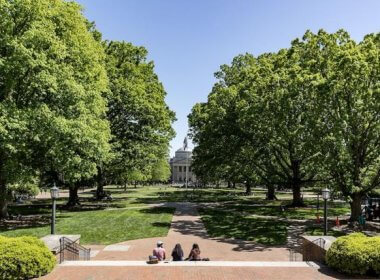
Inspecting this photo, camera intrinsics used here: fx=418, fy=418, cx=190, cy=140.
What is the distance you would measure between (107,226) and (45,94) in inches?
393

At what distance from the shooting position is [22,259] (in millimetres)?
12180

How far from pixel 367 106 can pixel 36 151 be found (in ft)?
70.8

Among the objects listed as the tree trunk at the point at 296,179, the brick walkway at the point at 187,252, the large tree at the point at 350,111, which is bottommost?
the brick walkway at the point at 187,252

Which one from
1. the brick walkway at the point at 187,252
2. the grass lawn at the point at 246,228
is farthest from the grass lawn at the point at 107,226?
the grass lawn at the point at 246,228

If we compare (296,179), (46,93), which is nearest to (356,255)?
(46,93)

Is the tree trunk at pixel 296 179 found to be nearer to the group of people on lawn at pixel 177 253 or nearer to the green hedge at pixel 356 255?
the group of people on lawn at pixel 177 253

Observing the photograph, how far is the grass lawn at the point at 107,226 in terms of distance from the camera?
25369 mm

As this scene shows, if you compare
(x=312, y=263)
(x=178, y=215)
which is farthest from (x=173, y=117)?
→ (x=312, y=263)

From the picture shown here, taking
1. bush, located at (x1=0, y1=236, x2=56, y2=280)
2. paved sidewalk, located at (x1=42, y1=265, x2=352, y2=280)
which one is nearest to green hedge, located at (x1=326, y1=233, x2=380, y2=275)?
paved sidewalk, located at (x1=42, y1=265, x2=352, y2=280)

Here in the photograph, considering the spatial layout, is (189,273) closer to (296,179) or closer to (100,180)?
(296,179)

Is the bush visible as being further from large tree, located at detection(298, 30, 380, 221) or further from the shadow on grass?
large tree, located at detection(298, 30, 380, 221)

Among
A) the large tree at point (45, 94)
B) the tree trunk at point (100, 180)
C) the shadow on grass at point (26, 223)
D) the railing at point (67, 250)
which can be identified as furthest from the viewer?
the tree trunk at point (100, 180)

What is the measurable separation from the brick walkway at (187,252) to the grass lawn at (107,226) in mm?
1079

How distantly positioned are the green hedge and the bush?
9.12 meters
